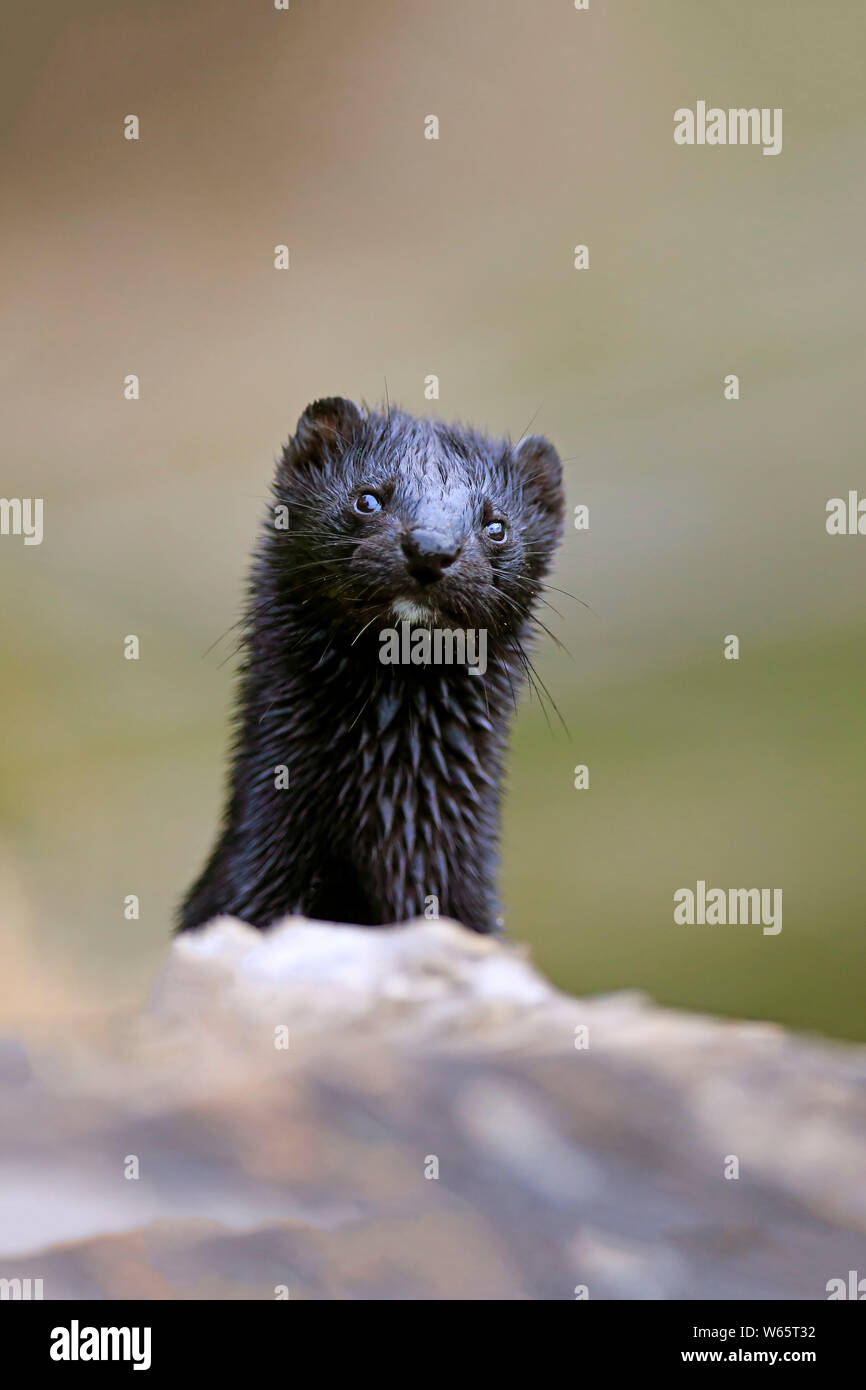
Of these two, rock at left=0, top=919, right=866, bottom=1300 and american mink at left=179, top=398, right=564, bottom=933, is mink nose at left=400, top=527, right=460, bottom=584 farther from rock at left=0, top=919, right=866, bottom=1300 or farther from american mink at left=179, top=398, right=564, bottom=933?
rock at left=0, top=919, right=866, bottom=1300

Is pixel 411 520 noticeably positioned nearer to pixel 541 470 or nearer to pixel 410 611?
pixel 410 611

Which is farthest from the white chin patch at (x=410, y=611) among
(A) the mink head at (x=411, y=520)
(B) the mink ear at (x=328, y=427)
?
(B) the mink ear at (x=328, y=427)

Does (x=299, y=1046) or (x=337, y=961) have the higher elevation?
(x=337, y=961)

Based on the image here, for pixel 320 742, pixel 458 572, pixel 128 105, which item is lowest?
pixel 320 742

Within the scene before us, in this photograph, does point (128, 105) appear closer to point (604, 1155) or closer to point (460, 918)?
point (460, 918)

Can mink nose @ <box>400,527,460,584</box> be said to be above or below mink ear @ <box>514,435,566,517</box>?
below

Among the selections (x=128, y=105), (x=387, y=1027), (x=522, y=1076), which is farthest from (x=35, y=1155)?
(x=128, y=105)

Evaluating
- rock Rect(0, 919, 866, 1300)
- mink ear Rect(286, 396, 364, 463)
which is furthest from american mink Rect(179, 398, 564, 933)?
rock Rect(0, 919, 866, 1300)

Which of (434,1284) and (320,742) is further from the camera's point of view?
(320,742)
